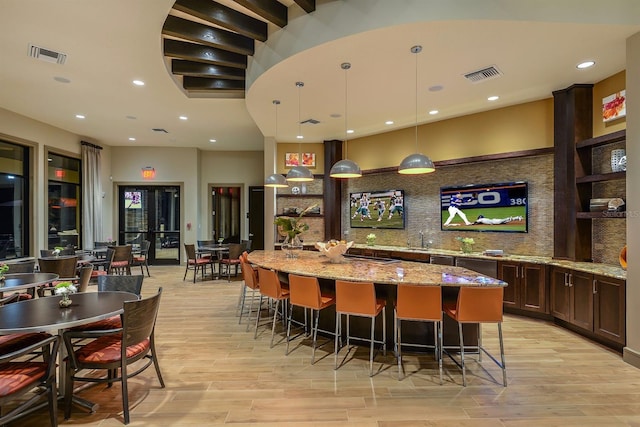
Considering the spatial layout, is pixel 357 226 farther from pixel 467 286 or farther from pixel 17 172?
pixel 17 172

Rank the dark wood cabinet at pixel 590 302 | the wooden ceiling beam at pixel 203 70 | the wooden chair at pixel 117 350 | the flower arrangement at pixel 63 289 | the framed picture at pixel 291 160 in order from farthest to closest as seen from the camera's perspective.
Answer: the framed picture at pixel 291 160 < the wooden ceiling beam at pixel 203 70 < the dark wood cabinet at pixel 590 302 < the flower arrangement at pixel 63 289 < the wooden chair at pixel 117 350

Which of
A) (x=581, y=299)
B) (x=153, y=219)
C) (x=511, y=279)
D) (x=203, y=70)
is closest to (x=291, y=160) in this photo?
(x=203, y=70)

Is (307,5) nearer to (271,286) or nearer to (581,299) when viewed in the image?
(271,286)

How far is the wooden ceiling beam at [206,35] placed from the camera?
372cm

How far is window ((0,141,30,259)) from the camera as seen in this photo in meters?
6.41

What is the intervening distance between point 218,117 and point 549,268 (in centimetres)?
671

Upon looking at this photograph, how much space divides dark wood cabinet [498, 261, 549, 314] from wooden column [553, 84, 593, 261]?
46 centimetres

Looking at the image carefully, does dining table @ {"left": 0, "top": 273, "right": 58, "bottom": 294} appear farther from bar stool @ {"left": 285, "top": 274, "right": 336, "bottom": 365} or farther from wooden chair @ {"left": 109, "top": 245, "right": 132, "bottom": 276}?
wooden chair @ {"left": 109, "top": 245, "right": 132, "bottom": 276}

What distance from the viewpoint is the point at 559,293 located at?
4379mm

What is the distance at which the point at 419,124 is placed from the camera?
652cm

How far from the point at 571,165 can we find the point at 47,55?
7.40m

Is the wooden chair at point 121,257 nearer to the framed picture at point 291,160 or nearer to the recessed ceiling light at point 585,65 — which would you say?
the framed picture at point 291,160

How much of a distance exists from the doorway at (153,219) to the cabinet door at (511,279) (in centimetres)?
887

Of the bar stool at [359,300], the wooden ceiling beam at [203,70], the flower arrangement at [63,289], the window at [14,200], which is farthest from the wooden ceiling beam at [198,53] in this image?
the window at [14,200]
